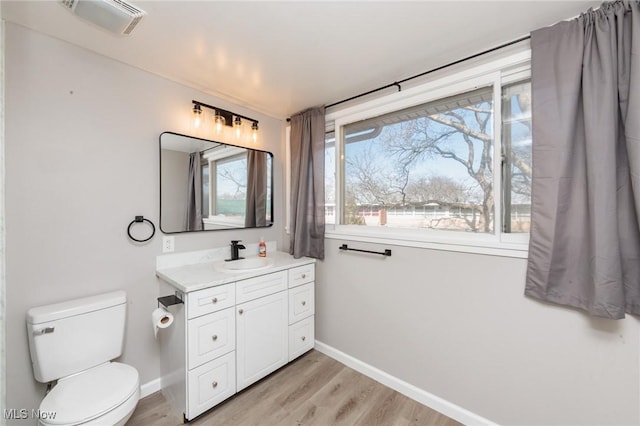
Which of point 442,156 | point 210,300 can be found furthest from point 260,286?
point 442,156

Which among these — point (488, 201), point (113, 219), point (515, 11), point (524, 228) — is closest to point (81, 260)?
point (113, 219)

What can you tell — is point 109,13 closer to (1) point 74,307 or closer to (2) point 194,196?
(2) point 194,196

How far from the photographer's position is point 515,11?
4.23 ft

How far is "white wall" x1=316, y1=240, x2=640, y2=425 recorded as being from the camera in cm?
126

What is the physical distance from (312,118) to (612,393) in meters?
2.54

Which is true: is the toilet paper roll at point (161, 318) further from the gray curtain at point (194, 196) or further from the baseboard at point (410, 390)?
the baseboard at point (410, 390)

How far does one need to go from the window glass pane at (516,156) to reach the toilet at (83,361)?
7.51 ft

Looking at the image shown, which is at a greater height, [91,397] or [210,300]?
[210,300]

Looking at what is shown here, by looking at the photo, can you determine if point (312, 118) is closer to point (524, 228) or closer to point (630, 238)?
point (524, 228)

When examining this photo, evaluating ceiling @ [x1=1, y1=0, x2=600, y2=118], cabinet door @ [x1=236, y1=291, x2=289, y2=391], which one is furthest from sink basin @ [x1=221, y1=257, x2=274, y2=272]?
ceiling @ [x1=1, y1=0, x2=600, y2=118]

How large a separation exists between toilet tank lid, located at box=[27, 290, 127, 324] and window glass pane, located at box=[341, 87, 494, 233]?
5.79 ft

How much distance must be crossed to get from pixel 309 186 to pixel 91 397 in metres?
1.90

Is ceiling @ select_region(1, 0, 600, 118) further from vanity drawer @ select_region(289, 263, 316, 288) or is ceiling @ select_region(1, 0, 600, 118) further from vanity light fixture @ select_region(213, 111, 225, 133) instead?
vanity drawer @ select_region(289, 263, 316, 288)

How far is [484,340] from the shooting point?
5.21ft
